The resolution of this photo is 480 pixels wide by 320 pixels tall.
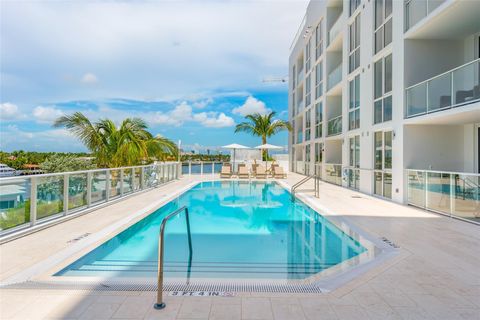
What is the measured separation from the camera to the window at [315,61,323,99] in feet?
60.2

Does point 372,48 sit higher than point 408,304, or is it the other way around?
point 372,48

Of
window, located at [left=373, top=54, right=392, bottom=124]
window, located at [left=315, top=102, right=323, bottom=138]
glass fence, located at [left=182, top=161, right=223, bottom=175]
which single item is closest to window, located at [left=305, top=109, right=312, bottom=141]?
window, located at [left=315, top=102, right=323, bottom=138]

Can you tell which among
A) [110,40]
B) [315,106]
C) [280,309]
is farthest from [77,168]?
[315,106]

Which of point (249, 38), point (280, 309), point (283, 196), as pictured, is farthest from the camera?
point (249, 38)

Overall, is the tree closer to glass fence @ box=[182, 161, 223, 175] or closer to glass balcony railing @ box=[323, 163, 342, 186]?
glass balcony railing @ box=[323, 163, 342, 186]

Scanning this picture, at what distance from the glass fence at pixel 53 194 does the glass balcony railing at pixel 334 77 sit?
10.8m

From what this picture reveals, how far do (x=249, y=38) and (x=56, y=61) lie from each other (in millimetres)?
11050

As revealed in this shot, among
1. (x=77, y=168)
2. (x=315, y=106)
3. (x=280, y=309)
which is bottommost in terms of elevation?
(x=280, y=309)

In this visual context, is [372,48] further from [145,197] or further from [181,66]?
[181,66]

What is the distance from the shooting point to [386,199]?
33.3 feet

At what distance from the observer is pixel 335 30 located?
1541cm

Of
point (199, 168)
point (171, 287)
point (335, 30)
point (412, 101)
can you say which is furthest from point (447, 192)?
point (199, 168)

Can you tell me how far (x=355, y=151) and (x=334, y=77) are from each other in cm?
472

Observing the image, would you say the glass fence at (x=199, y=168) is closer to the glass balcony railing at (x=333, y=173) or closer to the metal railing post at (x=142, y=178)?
the glass balcony railing at (x=333, y=173)
